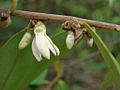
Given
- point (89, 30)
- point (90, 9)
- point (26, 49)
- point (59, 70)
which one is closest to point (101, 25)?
point (89, 30)

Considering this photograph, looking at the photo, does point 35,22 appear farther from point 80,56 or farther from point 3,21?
point 80,56

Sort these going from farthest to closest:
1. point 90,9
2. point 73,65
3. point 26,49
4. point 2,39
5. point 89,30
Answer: point 90,9 < point 73,65 < point 2,39 < point 26,49 < point 89,30

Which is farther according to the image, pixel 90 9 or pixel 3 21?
pixel 90 9

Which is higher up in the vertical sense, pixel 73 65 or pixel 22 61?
pixel 22 61

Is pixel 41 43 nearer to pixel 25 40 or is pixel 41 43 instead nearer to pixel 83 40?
pixel 25 40

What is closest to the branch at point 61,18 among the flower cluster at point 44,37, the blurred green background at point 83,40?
the flower cluster at point 44,37

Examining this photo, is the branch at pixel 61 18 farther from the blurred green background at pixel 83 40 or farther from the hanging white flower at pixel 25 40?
the blurred green background at pixel 83 40

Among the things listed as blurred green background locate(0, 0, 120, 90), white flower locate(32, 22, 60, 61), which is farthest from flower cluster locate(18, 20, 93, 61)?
blurred green background locate(0, 0, 120, 90)
